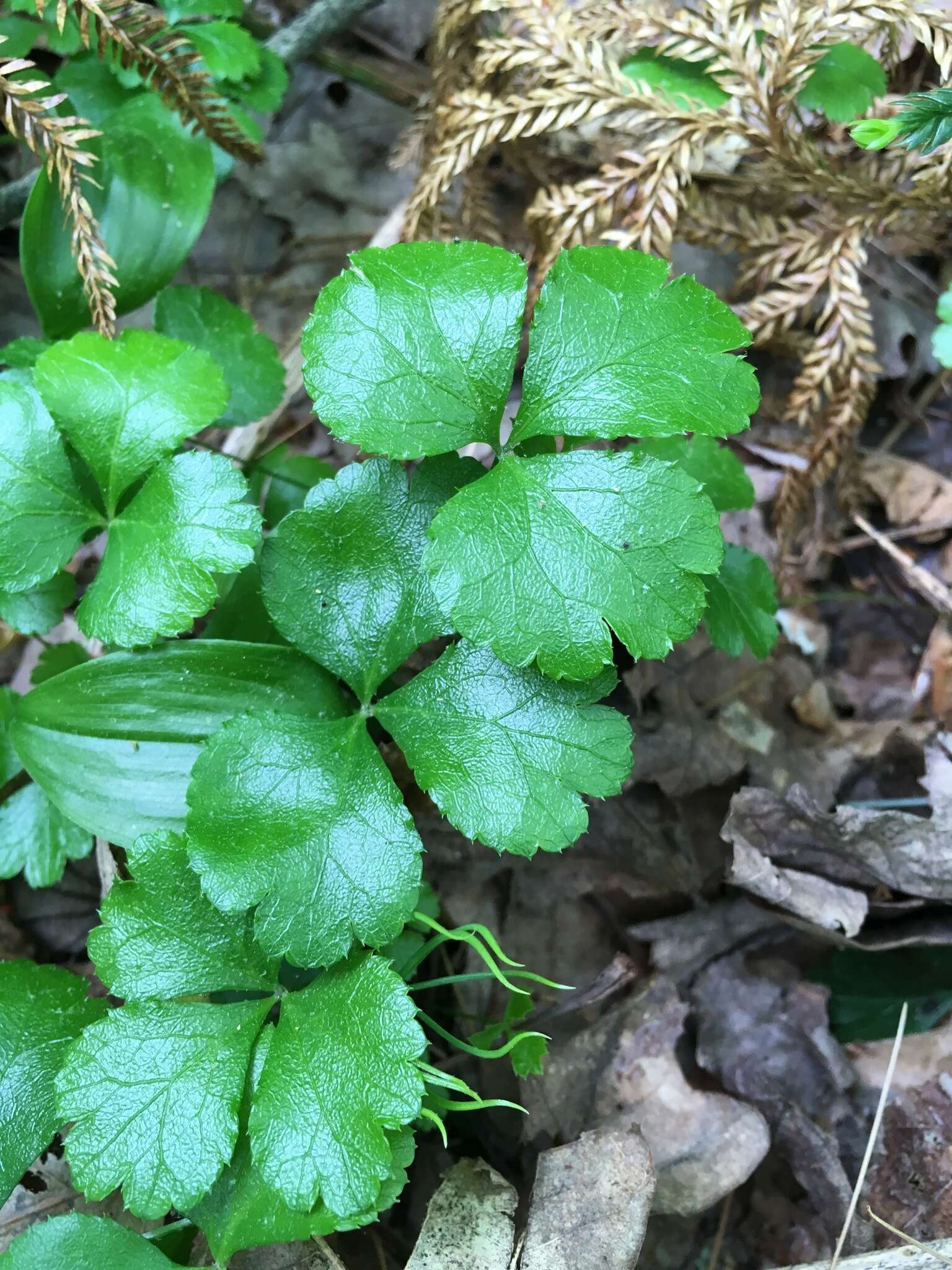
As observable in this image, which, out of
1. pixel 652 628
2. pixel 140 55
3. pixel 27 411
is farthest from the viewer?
pixel 140 55

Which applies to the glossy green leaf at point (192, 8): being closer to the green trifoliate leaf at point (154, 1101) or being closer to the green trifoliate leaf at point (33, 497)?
the green trifoliate leaf at point (33, 497)

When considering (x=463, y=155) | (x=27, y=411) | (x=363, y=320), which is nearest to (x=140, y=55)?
(x=463, y=155)

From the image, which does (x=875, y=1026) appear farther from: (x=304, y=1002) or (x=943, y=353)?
(x=943, y=353)

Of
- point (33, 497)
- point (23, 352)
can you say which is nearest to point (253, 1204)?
point (33, 497)

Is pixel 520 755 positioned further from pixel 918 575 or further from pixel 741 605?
pixel 918 575

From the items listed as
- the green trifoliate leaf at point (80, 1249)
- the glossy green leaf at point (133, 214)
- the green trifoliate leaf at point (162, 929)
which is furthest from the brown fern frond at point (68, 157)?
the green trifoliate leaf at point (80, 1249)

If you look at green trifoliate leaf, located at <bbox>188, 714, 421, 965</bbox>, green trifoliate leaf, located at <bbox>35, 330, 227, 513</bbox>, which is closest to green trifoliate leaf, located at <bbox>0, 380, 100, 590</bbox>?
green trifoliate leaf, located at <bbox>35, 330, 227, 513</bbox>
